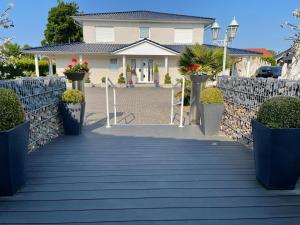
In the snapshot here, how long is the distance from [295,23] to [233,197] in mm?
2677

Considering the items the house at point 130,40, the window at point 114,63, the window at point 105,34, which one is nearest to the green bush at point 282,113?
the house at point 130,40

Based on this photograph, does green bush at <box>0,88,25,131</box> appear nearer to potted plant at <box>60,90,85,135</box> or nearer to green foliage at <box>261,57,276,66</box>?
potted plant at <box>60,90,85,135</box>

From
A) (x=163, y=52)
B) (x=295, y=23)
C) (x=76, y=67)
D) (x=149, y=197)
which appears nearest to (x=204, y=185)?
(x=149, y=197)

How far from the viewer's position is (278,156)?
7.62 feet

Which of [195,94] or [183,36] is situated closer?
[195,94]

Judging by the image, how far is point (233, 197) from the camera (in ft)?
7.83

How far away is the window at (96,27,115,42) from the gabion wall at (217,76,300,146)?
627 inches

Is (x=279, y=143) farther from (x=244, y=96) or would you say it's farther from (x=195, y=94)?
(x=195, y=94)

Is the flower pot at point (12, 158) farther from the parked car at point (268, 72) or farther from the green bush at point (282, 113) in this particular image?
the parked car at point (268, 72)

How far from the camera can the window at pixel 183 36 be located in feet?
64.2

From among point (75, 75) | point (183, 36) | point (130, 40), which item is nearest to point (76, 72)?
point (75, 75)

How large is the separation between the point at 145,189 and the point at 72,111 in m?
2.91

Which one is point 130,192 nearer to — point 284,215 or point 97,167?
point 97,167

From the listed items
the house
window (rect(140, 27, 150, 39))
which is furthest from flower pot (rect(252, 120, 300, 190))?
window (rect(140, 27, 150, 39))
